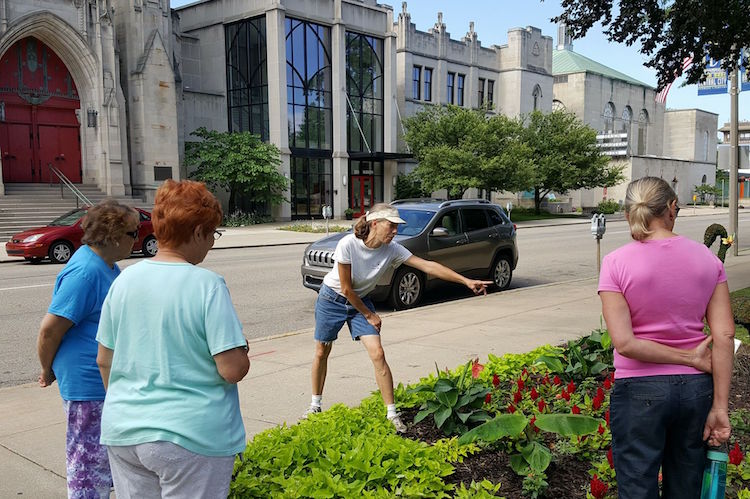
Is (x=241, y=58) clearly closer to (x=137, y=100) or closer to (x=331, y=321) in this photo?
(x=137, y=100)

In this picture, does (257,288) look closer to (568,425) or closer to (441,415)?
(441,415)

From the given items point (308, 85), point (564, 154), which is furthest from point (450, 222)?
point (564, 154)

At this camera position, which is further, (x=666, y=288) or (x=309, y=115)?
(x=309, y=115)

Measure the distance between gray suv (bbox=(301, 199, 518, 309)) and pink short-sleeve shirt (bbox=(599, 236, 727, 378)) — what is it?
795 cm

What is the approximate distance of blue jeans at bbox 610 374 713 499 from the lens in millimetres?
2748

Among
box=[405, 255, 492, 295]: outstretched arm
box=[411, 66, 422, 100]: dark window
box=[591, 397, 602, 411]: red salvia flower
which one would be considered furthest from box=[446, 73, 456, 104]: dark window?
box=[591, 397, 602, 411]: red salvia flower

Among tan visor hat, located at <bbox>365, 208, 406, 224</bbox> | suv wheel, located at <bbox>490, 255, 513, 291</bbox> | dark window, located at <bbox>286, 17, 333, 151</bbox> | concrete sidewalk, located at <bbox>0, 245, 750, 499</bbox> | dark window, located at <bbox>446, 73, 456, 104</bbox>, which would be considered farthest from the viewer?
dark window, located at <bbox>446, 73, 456, 104</bbox>

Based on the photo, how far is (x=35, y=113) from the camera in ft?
96.4

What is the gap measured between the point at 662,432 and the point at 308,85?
37.7m

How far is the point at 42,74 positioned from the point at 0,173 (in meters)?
5.61

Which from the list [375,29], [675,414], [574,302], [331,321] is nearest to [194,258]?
[675,414]

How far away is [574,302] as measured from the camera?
11.2 metres

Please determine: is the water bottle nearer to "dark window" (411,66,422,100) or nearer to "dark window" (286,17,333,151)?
"dark window" (286,17,333,151)

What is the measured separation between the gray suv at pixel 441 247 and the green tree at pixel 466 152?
24.6 meters
